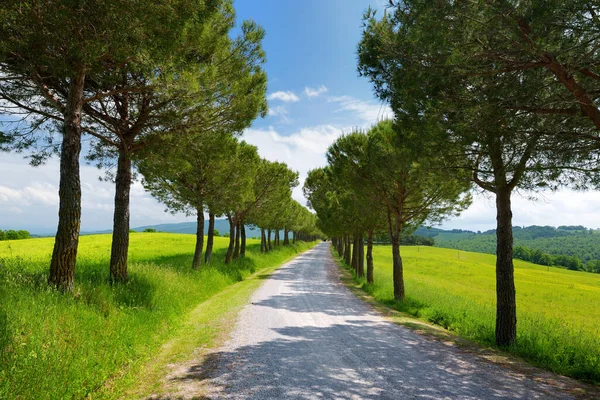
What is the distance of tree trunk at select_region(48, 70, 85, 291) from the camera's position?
6.59 meters

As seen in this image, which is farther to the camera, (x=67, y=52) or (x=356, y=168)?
(x=356, y=168)

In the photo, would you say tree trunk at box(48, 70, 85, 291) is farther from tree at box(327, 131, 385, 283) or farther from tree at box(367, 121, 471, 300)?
tree at box(327, 131, 385, 283)

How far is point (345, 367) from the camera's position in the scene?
5781 millimetres

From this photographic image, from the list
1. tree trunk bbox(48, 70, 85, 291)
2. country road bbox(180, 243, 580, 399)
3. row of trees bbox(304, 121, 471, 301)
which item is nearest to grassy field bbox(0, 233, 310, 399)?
tree trunk bbox(48, 70, 85, 291)

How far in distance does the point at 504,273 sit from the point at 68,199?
434 inches

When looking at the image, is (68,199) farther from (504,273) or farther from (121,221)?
(504,273)

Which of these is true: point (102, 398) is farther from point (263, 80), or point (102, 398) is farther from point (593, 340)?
point (593, 340)

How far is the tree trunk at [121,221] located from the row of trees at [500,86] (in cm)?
812

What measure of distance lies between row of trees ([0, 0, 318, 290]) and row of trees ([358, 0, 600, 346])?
165 inches

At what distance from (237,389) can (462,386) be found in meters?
3.70

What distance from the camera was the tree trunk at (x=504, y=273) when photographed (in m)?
8.16

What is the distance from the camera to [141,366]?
569 centimetres

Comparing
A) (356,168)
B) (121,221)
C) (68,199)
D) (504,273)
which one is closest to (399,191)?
(356,168)

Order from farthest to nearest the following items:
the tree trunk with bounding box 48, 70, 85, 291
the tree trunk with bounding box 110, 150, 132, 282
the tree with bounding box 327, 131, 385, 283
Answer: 1. the tree with bounding box 327, 131, 385, 283
2. the tree trunk with bounding box 110, 150, 132, 282
3. the tree trunk with bounding box 48, 70, 85, 291
